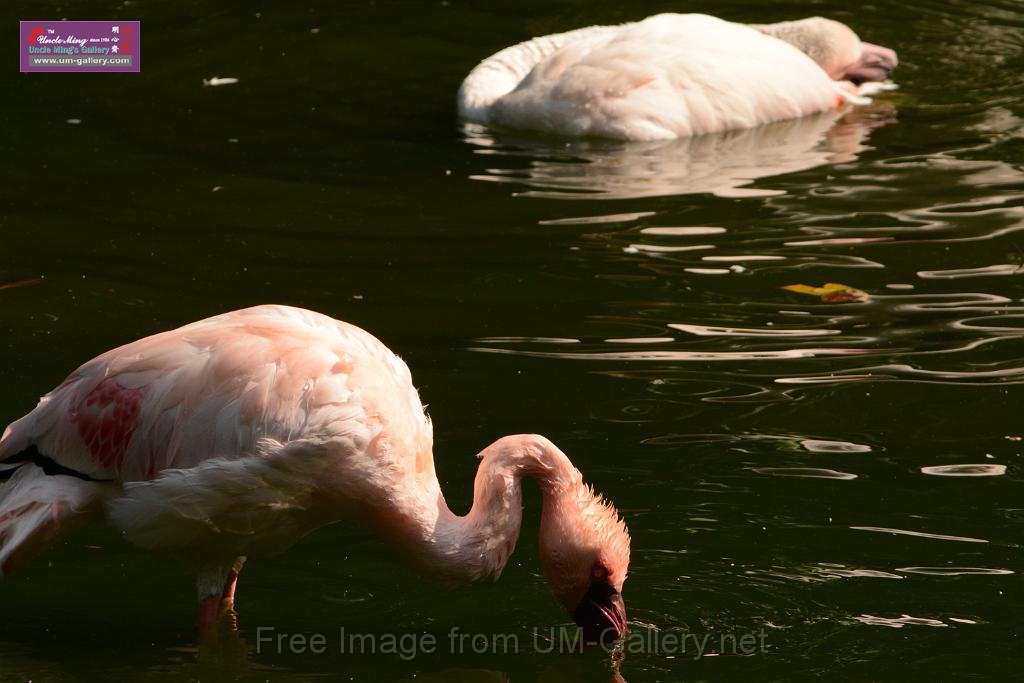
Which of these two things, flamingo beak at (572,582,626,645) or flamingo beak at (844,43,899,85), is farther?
flamingo beak at (844,43,899,85)

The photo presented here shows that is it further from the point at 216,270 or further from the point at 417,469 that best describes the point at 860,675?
the point at 216,270

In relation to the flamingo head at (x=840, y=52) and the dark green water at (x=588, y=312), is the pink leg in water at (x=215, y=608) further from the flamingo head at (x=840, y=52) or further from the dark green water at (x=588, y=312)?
the flamingo head at (x=840, y=52)

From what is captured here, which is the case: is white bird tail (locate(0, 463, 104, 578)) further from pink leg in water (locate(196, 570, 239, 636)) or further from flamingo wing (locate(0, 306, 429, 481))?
pink leg in water (locate(196, 570, 239, 636))

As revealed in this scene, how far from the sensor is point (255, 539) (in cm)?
432

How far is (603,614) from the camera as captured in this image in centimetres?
419

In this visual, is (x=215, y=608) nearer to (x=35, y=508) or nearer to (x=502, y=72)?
(x=35, y=508)

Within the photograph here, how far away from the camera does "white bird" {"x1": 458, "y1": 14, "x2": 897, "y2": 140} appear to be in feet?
30.2

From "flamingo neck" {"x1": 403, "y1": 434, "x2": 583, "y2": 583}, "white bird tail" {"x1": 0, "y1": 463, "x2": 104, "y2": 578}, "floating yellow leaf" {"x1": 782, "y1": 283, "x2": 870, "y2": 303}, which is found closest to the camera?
"white bird tail" {"x1": 0, "y1": 463, "x2": 104, "y2": 578}

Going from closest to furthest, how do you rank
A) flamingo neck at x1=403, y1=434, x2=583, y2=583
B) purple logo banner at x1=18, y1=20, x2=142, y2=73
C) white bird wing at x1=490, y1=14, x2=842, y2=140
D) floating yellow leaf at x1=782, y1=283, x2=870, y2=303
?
flamingo neck at x1=403, y1=434, x2=583, y2=583 → floating yellow leaf at x1=782, y1=283, x2=870, y2=303 → white bird wing at x1=490, y1=14, x2=842, y2=140 → purple logo banner at x1=18, y1=20, x2=142, y2=73

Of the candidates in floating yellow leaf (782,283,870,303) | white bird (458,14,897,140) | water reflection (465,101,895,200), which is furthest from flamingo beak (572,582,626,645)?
white bird (458,14,897,140)

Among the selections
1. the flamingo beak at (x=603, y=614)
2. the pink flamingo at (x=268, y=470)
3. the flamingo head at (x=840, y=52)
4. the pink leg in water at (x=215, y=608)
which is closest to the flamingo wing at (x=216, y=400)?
the pink flamingo at (x=268, y=470)

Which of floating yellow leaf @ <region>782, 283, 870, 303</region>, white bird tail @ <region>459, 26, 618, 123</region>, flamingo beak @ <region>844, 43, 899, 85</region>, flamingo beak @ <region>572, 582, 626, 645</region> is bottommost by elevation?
flamingo beak @ <region>572, 582, 626, 645</region>

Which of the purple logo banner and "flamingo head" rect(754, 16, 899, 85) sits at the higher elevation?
"flamingo head" rect(754, 16, 899, 85)

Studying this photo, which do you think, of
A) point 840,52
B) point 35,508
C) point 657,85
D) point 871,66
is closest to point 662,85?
point 657,85
